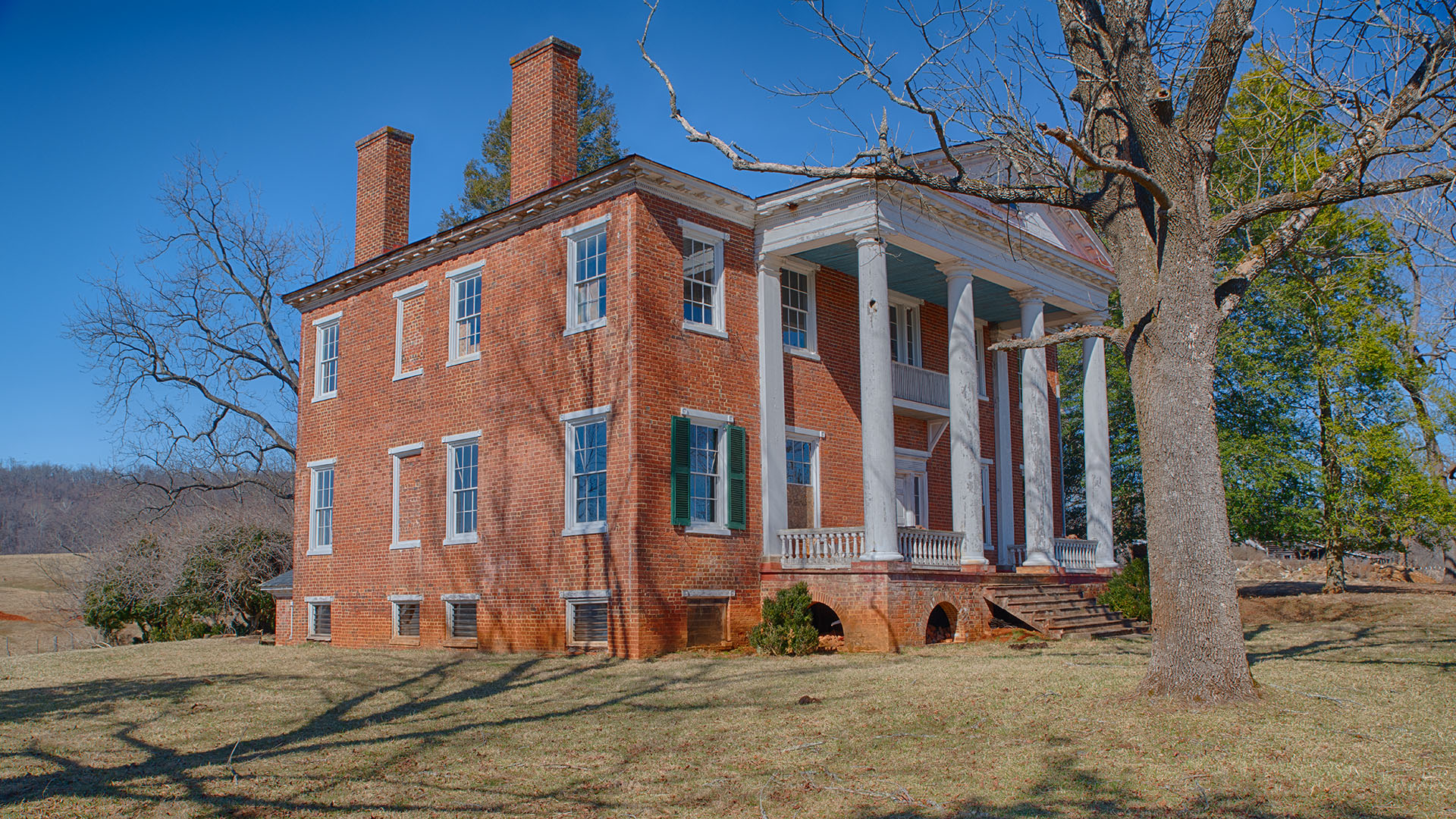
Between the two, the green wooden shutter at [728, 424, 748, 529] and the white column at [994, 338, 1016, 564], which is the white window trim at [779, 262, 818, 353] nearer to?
the green wooden shutter at [728, 424, 748, 529]

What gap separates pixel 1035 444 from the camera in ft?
63.0

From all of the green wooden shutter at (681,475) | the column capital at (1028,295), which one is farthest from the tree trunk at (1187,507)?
the column capital at (1028,295)

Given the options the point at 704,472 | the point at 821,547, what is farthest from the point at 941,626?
the point at 704,472

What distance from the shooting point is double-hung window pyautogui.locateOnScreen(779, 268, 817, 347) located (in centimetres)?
1858

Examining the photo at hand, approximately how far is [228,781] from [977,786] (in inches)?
205

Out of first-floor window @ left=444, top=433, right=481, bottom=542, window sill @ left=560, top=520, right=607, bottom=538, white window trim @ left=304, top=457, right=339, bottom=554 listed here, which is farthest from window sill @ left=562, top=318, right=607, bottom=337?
white window trim @ left=304, top=457, right=339, bottom=554

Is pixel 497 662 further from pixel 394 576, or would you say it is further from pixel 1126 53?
pixel 1126 53

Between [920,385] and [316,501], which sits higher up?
[920,385]

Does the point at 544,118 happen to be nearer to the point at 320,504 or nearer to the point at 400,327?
the point at 400,327

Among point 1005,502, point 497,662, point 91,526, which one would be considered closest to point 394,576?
point 497,662

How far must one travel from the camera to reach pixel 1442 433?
2228 centimetres

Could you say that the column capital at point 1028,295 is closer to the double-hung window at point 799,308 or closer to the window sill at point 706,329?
the double-hung window at point 799,308

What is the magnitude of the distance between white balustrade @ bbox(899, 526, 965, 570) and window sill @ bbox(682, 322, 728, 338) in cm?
422

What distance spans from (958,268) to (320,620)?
14.6 metres
